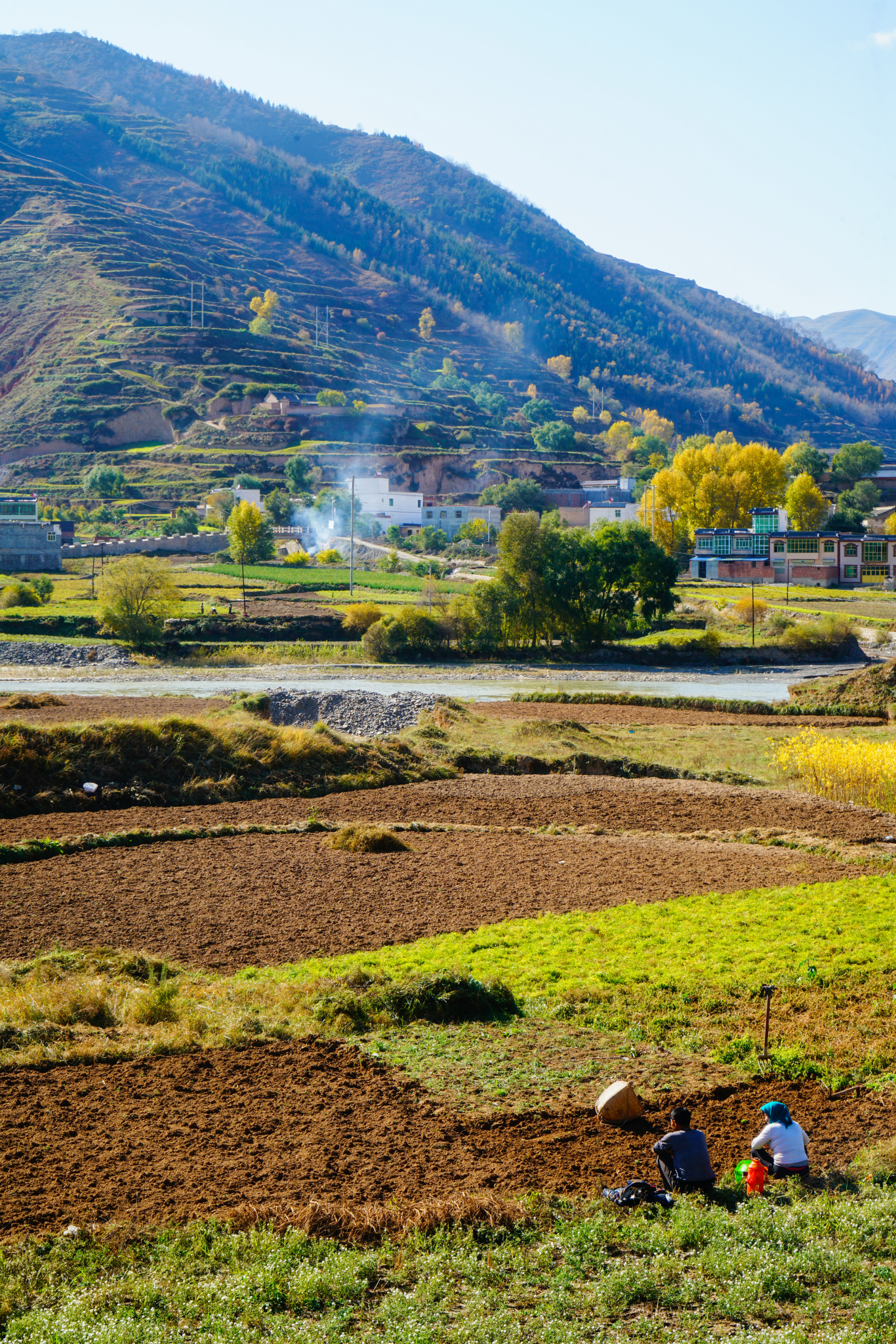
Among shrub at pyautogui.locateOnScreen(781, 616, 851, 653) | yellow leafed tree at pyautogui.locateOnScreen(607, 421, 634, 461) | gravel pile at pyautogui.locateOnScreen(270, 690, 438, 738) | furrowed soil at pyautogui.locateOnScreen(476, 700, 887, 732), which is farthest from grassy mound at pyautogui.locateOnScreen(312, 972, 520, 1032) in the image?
yellow leafed tree at pyautogui.locateOnScreen(607, 421, 634, 461)

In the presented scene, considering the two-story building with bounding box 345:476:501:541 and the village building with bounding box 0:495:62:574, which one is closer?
the village building with bounding box 0:495:62:574

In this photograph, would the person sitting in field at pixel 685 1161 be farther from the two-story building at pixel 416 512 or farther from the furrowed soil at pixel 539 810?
the two-story building at pixel 416 512

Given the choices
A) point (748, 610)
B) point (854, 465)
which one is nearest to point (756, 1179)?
point (748, 610)

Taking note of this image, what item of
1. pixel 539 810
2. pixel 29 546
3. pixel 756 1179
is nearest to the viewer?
pixel 756 1179

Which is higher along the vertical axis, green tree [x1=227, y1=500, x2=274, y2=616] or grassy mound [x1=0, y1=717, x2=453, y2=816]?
green tree [x1=227, y1=500, x2=274, y2=616]

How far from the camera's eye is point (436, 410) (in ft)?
559

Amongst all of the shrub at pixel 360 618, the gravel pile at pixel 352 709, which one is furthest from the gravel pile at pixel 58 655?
the gravel pile at pixel 352 709

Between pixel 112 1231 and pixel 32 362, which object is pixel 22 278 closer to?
pixel 32 362

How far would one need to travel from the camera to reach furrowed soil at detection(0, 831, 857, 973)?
1471 cm

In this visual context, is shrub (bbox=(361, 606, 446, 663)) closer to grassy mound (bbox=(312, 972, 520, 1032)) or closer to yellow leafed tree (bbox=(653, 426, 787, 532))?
yellow leafed tree (bbox=(653, 426, 787, 532))

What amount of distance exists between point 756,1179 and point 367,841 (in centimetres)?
1249

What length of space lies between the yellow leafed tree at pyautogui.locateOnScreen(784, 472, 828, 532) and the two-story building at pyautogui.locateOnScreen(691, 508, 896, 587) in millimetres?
10036

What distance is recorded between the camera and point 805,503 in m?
106

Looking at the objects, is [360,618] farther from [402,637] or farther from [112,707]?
[112,707]
